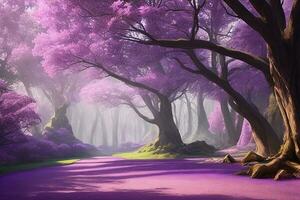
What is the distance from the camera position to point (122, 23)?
1912 centimetres

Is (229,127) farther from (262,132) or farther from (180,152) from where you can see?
(262,132)

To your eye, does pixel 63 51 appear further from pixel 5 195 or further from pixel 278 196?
pixel 278 196

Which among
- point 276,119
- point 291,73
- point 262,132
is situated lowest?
point 262,132

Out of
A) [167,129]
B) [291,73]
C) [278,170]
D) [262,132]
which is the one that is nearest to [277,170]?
[278,170]

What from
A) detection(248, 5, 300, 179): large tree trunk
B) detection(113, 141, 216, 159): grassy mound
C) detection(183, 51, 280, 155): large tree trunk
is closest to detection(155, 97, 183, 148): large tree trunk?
detection(113, 141, 216, 159): grassy mound

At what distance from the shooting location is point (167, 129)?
32.7 meters

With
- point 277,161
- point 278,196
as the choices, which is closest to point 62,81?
point 277,161

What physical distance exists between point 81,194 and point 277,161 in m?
5.98

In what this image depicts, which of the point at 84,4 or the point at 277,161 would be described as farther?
the point at 84,4

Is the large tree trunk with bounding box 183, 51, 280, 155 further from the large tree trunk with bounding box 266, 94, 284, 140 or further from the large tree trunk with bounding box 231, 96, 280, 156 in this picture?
the large tree trunk with bounding box 266, 94, 284, 140

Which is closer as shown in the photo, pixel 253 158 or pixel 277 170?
pixel 277 170

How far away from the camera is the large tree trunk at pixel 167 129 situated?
3216cm

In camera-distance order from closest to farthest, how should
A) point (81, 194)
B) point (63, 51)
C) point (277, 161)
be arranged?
point (81, 194) < point (277, 161) < point (63, 51)

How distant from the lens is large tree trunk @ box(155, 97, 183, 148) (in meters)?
32.2
